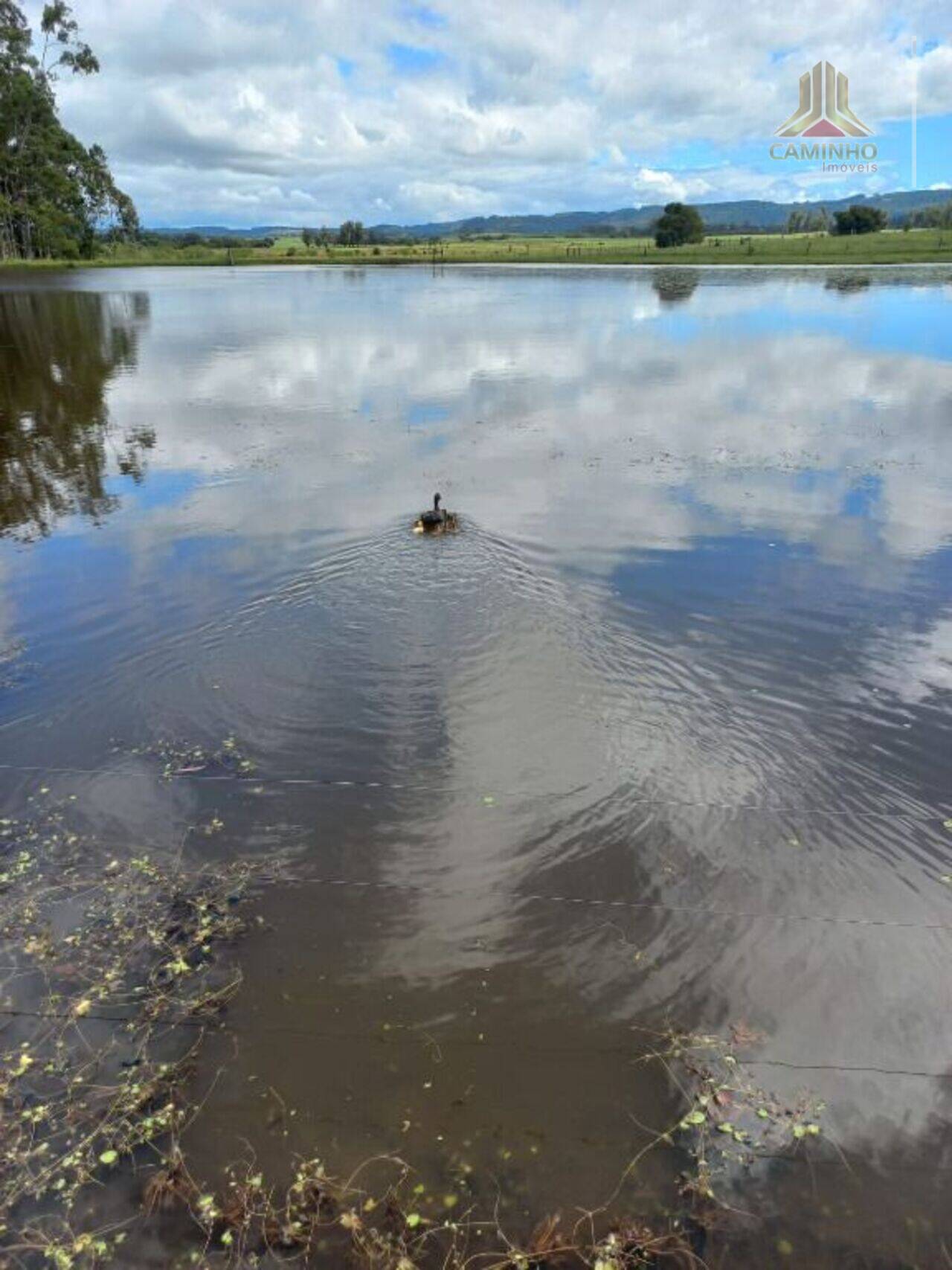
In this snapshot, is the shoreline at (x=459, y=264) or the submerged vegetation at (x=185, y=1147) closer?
the submerged vegetation at (x=185, y=1147)

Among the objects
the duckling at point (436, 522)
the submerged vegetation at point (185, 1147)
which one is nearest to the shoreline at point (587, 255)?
the duckling at point (436, 522)

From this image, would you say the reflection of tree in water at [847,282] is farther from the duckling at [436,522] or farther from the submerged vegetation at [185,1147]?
the submerged vegetation at [185,1147]

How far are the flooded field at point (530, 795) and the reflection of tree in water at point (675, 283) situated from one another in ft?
172

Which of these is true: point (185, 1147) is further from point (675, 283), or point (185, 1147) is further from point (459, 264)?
point (459, 264)

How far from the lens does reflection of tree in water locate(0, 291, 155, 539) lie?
19.3 metres

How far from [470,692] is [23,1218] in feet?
24.0

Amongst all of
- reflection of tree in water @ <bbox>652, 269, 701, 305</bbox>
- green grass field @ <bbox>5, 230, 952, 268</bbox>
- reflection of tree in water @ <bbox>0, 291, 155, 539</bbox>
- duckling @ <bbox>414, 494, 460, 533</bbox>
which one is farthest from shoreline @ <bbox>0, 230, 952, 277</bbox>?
duckling @ <bbox>414, 494, 460, 533</bbox>

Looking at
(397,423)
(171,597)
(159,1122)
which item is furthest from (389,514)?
(159,1122)

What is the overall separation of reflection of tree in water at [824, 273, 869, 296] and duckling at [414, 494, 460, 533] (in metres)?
66.7

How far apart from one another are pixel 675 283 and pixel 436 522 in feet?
266

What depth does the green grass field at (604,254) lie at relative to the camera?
111000 millimetres

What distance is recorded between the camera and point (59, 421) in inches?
1052

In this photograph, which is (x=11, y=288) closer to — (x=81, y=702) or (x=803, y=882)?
(x=81, y=702)

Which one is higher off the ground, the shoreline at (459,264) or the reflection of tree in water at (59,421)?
the shoreline at (459,264)
